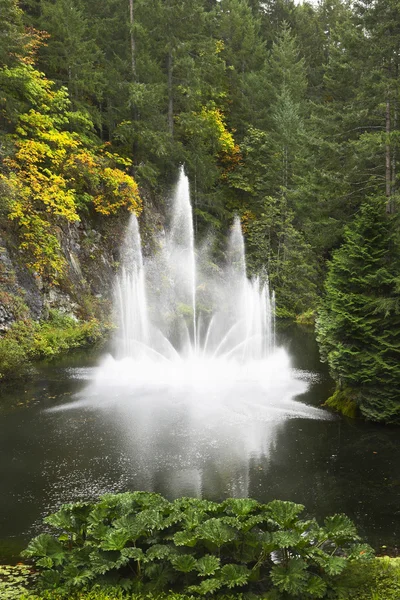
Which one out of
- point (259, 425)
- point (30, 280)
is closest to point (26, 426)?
point (259, 425)

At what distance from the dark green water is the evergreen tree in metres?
0.81

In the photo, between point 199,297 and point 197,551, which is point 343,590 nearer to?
point 197,551

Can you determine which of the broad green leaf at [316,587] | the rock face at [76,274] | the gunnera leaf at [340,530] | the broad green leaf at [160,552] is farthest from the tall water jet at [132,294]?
the broad green leaf at [316,587]

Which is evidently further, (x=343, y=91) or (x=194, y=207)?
(x=194, y=207)

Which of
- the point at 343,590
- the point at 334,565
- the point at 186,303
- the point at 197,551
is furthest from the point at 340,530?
the point at 186,303

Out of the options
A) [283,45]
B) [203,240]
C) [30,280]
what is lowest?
[30,280]

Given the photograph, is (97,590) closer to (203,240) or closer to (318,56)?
(203,240)

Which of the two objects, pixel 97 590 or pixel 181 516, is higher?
pixel 181 516

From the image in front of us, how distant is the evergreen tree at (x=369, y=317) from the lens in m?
11.4

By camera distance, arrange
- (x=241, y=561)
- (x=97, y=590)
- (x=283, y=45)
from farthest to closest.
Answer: (x=283, y=45) < (x=241, y=561) < (x=97, y=590)

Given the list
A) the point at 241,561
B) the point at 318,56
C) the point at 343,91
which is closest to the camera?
the point at 241,561

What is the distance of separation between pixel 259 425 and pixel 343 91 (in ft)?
58.2

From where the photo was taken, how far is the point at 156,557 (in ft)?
15.9

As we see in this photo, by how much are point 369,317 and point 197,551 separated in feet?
27.3
